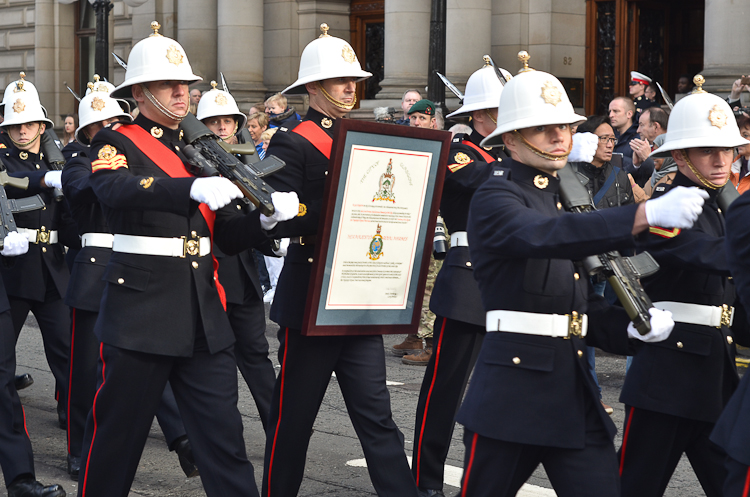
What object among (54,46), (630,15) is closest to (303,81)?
(630,15)

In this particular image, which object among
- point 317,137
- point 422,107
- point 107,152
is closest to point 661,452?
point 317,137

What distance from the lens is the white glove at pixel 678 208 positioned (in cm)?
321

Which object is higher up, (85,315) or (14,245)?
(14,245)

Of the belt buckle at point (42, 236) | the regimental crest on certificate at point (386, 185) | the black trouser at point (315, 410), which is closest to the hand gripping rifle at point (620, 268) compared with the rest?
the regimental crest on certificate at point (386, 185)

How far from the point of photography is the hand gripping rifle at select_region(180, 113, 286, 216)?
4.34 metres

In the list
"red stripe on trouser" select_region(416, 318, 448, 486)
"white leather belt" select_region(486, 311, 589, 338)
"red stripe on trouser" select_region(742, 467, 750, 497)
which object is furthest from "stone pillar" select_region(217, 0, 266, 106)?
"red stripe on trouser" select_region(742, 467, 750, 497)

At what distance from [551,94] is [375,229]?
125 centimetres

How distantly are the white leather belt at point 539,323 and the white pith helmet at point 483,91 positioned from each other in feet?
6.85

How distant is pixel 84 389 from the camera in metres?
6.12

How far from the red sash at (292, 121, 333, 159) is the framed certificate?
241mm

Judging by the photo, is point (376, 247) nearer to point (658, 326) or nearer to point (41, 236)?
point (658, 326)

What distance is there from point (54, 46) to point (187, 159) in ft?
69.3

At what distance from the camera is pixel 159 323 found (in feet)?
14.8

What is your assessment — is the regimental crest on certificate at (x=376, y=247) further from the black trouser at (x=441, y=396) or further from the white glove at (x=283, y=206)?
the black trouser at (x=441, y=396)
